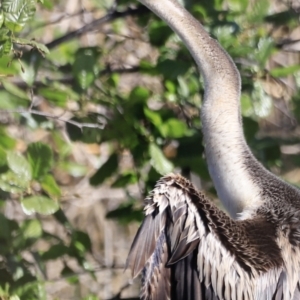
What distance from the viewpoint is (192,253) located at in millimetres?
2168

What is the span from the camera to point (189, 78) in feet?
9.59

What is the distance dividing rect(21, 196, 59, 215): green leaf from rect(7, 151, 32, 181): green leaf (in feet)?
0.22

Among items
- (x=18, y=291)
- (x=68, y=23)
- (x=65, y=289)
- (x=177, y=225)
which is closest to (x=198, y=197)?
(x=177, y=225)

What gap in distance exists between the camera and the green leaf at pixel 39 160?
8.11 ft

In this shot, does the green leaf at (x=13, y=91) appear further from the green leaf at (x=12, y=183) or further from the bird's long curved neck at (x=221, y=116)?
the bird's long curved neck at (x=221, y=116)

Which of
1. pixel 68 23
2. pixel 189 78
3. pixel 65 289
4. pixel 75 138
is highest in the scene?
pixel 68 23

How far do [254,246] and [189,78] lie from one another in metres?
0.87

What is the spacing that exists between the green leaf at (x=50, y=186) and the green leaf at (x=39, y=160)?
3 centimetres

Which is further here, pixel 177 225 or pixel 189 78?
pixel 189 78

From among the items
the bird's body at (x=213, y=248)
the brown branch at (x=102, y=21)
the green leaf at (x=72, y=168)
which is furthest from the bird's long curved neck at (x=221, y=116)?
the green leaf at (x=72, y=168)

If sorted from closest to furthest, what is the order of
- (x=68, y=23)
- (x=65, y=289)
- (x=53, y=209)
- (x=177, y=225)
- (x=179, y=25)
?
(x=177, y=225), (x=53, y=209), (x=179, y=25), (x=68, y=23), (x=65, y=289)

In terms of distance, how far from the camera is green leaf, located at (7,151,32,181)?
2.46 m

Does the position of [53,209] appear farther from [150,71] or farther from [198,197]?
[150,71]

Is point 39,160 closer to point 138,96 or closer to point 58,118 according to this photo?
point 58,118
